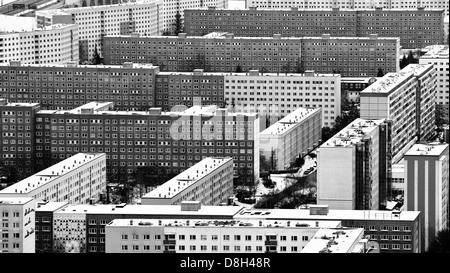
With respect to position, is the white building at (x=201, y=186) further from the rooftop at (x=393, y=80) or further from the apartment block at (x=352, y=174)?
the rooftop at (x=393, y=80)

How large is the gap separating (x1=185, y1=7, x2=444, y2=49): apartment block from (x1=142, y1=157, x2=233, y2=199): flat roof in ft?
30.8

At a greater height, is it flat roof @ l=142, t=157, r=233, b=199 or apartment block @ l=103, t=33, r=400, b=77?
apartment block @ l=103, t=33, r=400, b=77

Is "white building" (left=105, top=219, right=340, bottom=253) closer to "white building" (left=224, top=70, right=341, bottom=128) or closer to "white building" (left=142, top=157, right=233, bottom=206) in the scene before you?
"white building" (left=142, top=157, right=233, bottom=206)

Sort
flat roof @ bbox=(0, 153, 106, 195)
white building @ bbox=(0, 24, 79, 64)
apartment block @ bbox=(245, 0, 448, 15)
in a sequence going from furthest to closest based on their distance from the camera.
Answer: apartment block @ bbox=(245, 0, 448, 15), white building @ bbox=(0, 24, 79, 64), flat roof @ bbox=(0, 153, 106, 195)

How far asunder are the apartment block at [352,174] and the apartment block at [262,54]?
7.63 m

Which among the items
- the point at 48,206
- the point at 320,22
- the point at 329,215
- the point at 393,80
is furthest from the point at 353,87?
the point at 329,215

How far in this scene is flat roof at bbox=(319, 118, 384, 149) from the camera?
9648 mm

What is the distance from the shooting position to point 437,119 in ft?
48.9

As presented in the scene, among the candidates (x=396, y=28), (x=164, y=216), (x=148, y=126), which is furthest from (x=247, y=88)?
(x=164, y=216)

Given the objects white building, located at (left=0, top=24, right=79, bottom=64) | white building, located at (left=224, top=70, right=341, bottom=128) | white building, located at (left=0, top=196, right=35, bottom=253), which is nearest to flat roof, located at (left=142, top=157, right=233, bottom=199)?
white building, located at (left=0, top=196, right=35, bottom=253)

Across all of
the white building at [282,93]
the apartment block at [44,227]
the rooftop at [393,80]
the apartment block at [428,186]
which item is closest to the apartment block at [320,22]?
the rooftop at [393,80]

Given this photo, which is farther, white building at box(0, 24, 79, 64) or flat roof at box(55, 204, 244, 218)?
white building at box(0, 24, 79, 64)

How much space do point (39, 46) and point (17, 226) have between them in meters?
10.0
